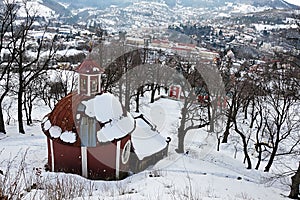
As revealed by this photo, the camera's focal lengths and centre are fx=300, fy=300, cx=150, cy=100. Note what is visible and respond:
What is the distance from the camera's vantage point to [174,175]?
13.2 m

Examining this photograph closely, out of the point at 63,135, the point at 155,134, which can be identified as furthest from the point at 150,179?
the point at 155,134

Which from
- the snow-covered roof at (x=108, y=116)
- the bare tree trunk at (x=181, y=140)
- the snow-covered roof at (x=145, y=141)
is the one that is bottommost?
the bare tree trunk at (x=181, y=140)

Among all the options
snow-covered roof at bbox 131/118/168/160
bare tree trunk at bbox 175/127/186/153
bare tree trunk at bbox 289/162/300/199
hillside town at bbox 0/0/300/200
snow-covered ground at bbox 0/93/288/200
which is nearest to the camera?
snow-covered ground at bbox 0/93/288/200

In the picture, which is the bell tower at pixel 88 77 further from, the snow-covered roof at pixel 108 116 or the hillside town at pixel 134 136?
the snow-covered roof at pixel 108 116

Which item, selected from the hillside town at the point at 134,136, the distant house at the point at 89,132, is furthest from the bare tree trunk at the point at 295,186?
the distant house at the point at 89,132

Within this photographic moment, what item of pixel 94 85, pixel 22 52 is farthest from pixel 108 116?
pixel 22 52

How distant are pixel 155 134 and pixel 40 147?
675cm

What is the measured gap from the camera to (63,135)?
13688mm

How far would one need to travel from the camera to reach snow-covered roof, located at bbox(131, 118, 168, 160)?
54.2ft

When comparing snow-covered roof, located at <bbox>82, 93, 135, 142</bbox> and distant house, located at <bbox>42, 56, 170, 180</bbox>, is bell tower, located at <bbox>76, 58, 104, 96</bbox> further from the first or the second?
snow-covered roof, located at <bbox>82, 93, 135, 142</bbox>

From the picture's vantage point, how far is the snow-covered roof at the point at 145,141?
54.2 ft

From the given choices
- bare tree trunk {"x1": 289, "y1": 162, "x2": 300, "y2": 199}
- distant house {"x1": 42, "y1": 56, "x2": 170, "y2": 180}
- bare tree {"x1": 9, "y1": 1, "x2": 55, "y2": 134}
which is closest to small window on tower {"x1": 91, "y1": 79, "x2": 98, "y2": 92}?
distant house {"x1": 42, "y1": 56, "x2": 170, "y2": 180}

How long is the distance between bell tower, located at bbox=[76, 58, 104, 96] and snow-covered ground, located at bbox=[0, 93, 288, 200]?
3.76 m

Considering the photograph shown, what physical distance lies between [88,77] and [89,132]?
256cm
